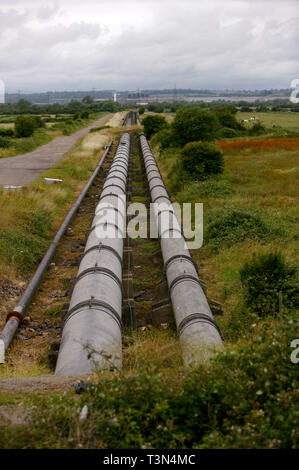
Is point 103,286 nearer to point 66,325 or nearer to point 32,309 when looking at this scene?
point 66,325

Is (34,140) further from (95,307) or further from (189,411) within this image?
(189,411)

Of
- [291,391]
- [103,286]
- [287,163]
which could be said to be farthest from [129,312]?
[287,163]

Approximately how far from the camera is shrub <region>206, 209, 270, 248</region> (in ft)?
40.5

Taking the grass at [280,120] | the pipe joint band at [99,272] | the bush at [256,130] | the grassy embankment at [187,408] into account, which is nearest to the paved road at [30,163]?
the pipe joint band at [99,272]

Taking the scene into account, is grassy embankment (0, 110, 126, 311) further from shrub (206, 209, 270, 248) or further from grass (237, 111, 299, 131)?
grass (237, 111, 299, 131)

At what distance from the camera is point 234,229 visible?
12789mm

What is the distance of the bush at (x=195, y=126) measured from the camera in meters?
27.3

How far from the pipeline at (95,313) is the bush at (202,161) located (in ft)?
34.9

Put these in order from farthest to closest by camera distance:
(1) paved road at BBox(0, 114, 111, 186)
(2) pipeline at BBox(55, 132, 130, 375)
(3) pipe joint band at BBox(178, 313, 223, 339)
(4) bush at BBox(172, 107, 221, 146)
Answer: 1. (4) bush at BBox(172, 107, 221, 146)
2. (1) paved road at BBox(0, 114, 111, 186)
3. (3) pipe joint band at BBox(178, 313, 223, 339)
4. (2) pipeline at BBox(55, 132, 130, 375)

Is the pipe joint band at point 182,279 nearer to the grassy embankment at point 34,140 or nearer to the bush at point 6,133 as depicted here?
the grassy embankment at point 34,140

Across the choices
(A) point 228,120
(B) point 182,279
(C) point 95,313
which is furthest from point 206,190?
(A) point 228,120

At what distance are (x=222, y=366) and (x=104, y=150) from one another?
3027cm

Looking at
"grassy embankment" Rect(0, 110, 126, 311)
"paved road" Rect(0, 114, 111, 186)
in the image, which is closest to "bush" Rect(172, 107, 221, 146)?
"grassy embankment" Rect(0, 110, 126, 311)

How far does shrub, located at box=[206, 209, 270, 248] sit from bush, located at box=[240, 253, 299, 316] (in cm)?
278
